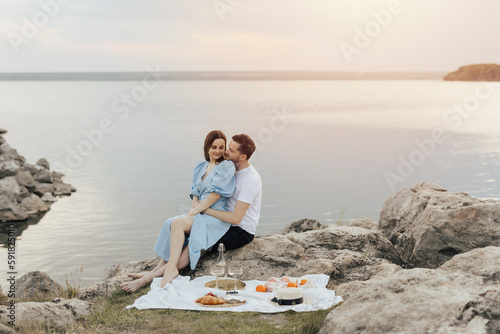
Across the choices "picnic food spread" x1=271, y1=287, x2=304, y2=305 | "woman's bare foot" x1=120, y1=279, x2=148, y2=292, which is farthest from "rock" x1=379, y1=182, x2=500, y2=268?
"woman's bare foot" x1=120, y1=279, x2=148, y2=292

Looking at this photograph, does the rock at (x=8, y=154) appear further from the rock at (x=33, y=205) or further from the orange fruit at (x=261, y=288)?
the orange fruit at (x=261, y=288)

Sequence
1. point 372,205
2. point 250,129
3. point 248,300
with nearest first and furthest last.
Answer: point 248,300 < point 372,205 < point 250,129

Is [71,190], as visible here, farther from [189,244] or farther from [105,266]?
[189,244]

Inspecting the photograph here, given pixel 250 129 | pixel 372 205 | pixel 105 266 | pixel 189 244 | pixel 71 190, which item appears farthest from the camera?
pixel 250 129

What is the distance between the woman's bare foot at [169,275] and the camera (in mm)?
7055

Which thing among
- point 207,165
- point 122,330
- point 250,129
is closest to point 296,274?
point 207,165

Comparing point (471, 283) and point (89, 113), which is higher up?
point (89, 113)

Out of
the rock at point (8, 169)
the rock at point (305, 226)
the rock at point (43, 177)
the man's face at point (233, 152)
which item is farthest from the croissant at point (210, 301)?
the rock at point (43, 177)

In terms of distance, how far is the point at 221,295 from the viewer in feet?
21.5

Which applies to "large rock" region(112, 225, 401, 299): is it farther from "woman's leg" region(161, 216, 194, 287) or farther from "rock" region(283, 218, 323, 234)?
"rock" region(283, 218, 323, 234)

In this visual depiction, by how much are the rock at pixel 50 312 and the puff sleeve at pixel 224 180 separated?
2.19m

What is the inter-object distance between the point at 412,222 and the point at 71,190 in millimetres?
15133

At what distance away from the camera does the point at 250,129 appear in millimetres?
35594

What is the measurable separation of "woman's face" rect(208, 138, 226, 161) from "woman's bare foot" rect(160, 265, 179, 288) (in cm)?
161
